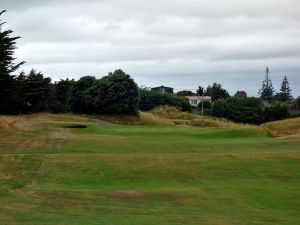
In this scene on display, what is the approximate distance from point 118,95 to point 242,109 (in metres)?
27.9

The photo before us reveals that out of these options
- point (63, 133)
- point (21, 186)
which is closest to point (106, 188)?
point (21, 186)

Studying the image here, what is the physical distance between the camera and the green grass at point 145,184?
1648 centimetres

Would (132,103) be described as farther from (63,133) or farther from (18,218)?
(18,218)

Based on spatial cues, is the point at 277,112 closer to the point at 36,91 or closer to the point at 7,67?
the point at 36,91

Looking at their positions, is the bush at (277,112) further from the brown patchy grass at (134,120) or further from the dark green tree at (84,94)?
the dark green tree at (84,94)

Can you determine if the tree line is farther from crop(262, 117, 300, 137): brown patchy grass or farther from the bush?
crop(262, 117, 300, 137): brown patchy grass

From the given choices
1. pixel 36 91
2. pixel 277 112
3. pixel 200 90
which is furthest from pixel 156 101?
pixel 200 90

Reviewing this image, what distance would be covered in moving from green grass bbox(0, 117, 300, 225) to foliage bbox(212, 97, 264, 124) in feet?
180

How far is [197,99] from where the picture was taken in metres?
164

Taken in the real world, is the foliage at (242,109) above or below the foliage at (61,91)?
below

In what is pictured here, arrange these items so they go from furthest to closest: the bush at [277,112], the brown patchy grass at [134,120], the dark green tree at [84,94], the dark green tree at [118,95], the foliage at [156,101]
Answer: the foliage at [156,101] → the bush at [277,112] → the dark green tree at [84,94] → the dark green tree at [118,95] → the brown patchy grass at [134,120]

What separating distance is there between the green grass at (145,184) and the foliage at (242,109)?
54820 millimetres

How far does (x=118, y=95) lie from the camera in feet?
259

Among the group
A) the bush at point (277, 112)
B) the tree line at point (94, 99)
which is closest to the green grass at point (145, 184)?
the tree line at point (94, 99)
